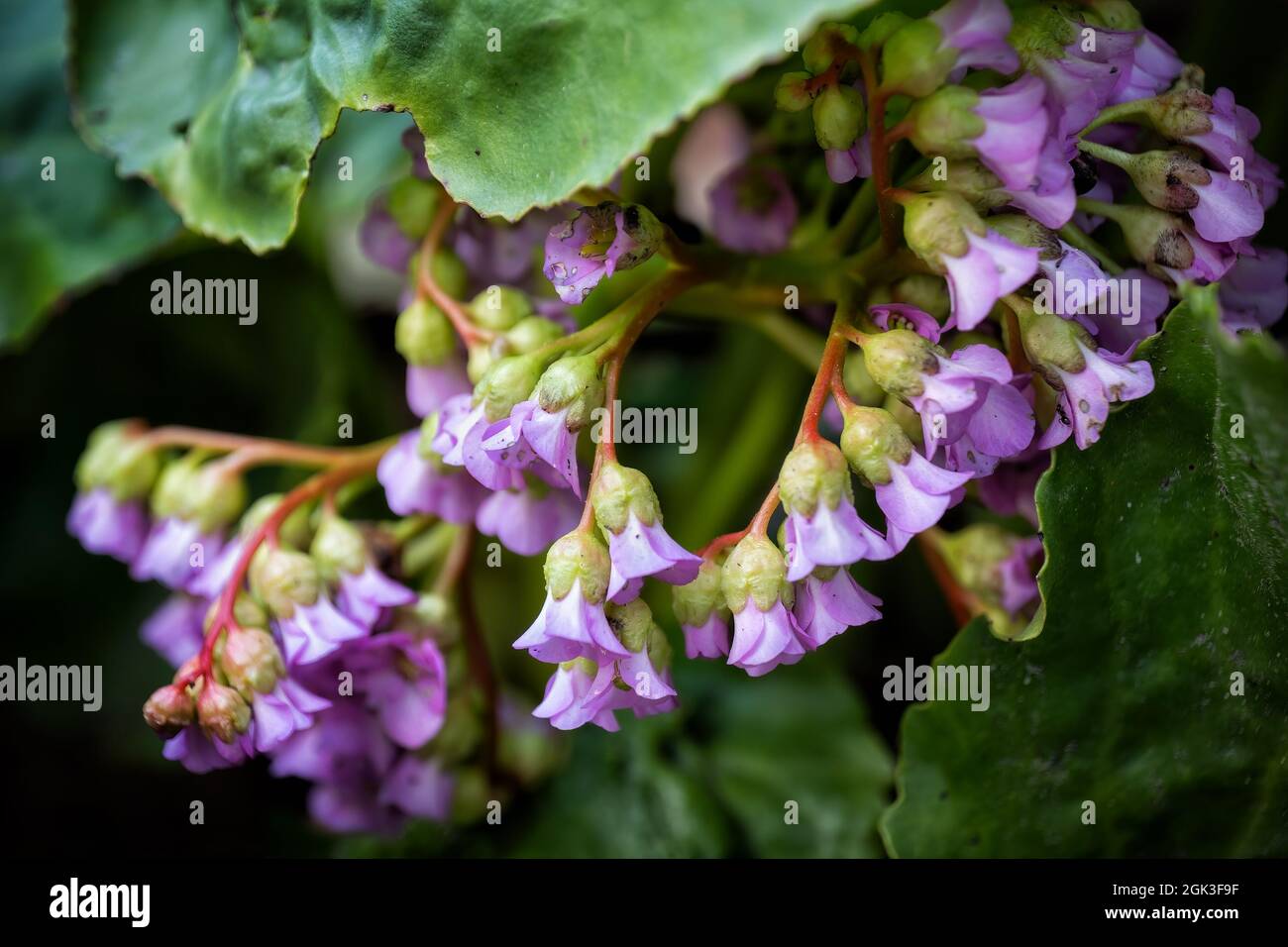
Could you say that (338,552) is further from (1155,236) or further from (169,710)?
(1155,236)

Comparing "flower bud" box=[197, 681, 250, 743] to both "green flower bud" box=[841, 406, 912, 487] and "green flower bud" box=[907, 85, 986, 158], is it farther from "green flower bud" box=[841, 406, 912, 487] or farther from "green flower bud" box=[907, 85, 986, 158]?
"green flower bud" box=[907, 85, 986, 158]

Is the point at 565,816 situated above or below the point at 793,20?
below

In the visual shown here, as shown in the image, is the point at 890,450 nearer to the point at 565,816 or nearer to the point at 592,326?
the point at 592,326

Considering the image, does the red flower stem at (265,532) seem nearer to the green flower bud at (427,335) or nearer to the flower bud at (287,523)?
the flower bud at (287,523)
